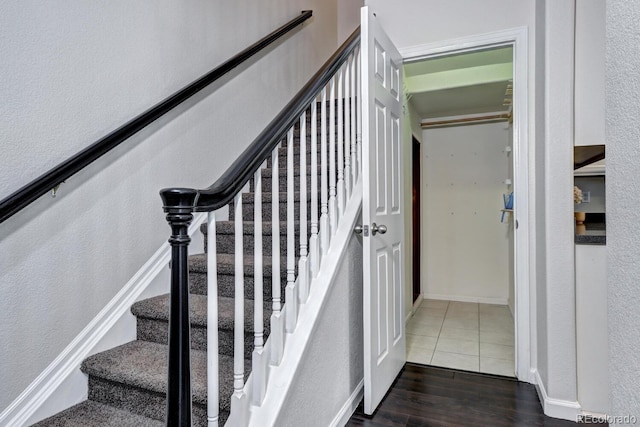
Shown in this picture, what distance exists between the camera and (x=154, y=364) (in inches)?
59.8

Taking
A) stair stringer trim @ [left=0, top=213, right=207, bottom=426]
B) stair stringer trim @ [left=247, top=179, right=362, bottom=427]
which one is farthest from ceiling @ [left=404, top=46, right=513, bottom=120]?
stair stringer trim @ [left=0, top=213, right=207, bottom=426]

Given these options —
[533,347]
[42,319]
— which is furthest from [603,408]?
[42,319]

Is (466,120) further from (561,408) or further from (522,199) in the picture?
(561,408)

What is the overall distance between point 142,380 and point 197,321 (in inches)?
11.7

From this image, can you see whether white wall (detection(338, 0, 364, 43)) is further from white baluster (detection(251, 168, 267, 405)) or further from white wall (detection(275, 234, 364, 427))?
white baluster (detection(251, 168, 267, 405))

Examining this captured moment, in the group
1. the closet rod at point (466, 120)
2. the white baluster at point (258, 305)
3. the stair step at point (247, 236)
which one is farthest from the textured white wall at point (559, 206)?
the closet rod at point (466, 120)

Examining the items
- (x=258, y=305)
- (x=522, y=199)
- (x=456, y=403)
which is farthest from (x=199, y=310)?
(x=522, y=199)

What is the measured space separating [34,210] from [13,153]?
22 cm

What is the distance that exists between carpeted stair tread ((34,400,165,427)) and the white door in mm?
1052

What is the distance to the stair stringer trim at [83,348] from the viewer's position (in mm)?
1382

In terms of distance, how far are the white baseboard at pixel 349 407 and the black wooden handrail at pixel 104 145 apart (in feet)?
5.15

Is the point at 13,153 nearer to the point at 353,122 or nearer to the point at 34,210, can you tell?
the point at 34,210

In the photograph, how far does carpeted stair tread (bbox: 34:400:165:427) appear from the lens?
136 cm

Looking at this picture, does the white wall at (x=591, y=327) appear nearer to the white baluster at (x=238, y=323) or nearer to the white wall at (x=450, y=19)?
the white wall at (x=450, y=19)
